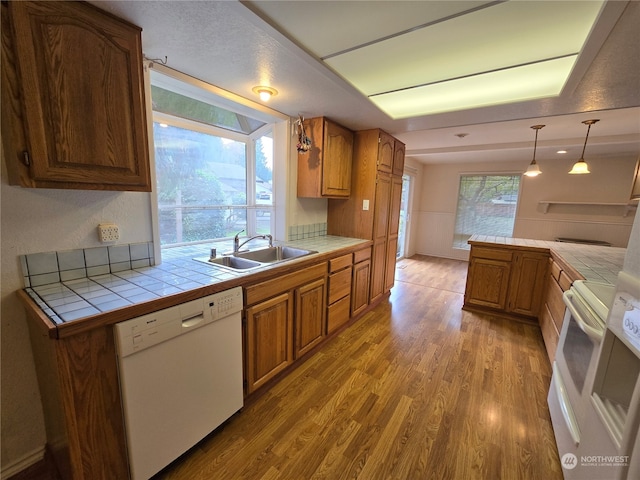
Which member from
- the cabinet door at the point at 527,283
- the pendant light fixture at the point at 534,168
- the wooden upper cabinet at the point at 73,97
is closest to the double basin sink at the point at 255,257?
the wooden upper cabinet at the point at 73,97

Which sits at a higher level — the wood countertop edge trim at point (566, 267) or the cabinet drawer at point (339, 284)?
the wood countertop edge trim at point (566, 267)

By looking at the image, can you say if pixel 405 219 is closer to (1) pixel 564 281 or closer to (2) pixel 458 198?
(2) pixel 458 198

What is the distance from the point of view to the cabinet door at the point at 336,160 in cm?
258

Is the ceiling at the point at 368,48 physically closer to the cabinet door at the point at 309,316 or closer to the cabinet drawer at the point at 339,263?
the cabinet drawer at the point at 339,263

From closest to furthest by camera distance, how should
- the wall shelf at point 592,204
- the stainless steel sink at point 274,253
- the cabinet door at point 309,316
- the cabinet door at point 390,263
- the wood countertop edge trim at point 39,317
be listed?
the wood countertop edge trim at point 39,317
the cabinet door at point 309,316
the stainless steel sink at point 274,253
the cabinet door at point 390,263
the wall shelf at point 592,204

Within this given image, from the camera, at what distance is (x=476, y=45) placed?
1.55 meters

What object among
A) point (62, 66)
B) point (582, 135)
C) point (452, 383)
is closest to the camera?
point (62, 66)

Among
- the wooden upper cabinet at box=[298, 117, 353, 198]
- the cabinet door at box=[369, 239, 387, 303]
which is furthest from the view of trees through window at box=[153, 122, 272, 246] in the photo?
the cabinet door at box=[369, 239, 387, 303]

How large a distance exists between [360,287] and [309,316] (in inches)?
36.1

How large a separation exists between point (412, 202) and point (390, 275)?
119 inches

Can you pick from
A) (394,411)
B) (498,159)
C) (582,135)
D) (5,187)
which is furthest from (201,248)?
(498,159)

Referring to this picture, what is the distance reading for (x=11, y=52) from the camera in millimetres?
971

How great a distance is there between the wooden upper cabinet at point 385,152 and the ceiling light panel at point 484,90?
0.93 feet

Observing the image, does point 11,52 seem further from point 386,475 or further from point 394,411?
point 394,411
